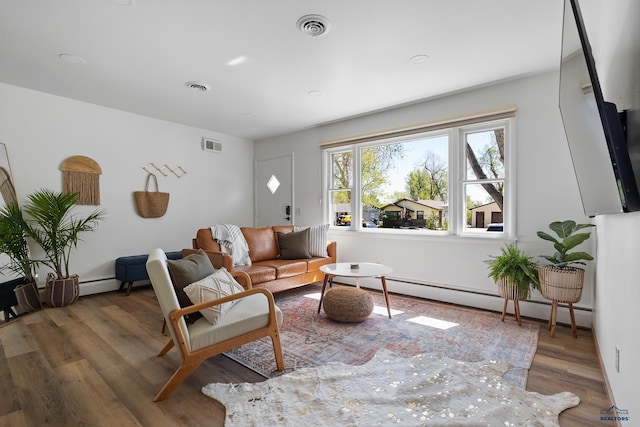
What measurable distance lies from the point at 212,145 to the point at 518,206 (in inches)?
187

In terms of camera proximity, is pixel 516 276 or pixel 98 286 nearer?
pixel 516 276

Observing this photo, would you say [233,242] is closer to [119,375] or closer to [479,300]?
[119,375]

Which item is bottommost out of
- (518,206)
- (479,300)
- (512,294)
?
(479,300)

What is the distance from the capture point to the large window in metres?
3.47

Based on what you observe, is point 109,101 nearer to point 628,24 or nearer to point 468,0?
point 468,0

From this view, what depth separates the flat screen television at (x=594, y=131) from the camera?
0.99 metres

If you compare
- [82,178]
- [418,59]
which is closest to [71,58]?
[82,178]

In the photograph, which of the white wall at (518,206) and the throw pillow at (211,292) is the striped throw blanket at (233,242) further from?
the white wall at (518,206)

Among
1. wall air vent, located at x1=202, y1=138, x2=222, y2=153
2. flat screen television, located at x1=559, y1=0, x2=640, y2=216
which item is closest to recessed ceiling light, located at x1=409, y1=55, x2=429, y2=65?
flat screen television, located at x1=559, y1=0, x2=640, y2=216

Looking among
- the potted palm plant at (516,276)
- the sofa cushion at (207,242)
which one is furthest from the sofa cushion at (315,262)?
the potted palm plant at (516,276)

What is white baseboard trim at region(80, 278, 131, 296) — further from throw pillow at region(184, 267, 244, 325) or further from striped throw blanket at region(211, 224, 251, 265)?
throw pillow at region(184, 267, 244, 325)

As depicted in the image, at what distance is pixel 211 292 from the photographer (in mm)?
2041

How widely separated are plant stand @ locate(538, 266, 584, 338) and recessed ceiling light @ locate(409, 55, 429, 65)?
7.20 ft
